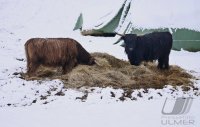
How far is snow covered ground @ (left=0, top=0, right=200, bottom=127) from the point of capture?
6.21m

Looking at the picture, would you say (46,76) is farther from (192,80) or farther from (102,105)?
(192,80)

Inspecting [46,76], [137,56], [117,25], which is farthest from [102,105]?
[117,25]

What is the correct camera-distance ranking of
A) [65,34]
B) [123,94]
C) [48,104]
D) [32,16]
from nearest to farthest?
[48,104] → [123,94] → [65,34] → [32,16]

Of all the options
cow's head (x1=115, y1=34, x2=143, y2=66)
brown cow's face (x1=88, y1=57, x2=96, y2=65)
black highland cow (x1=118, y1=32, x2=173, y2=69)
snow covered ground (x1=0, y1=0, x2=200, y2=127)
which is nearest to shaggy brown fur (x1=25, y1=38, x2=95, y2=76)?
brown cow's face (x1=88, y1=57, x2=96, y2=65)

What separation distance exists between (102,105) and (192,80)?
2.41m

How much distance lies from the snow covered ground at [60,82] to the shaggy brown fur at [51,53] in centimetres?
54

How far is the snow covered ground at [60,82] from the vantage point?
20.4 feet

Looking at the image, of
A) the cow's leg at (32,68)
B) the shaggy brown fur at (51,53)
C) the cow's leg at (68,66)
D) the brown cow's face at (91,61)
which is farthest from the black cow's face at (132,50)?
the cow's leg at (32,68)

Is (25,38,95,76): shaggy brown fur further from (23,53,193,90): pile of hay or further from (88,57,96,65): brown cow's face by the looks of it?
(88,57,96,65): brown cow's face

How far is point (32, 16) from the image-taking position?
52.6 feet

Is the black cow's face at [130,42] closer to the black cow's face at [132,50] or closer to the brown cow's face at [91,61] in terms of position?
the black cow's face at [132,50]

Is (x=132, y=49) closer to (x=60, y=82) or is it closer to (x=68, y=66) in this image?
(x=68, y=66)

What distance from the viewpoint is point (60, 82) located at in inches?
307

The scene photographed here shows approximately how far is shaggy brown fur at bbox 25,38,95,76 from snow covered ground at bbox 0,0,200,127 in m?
0.54
